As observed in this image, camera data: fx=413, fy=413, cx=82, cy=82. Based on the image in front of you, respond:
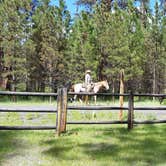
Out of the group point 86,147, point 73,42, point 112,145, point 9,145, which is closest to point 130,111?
point 112,145

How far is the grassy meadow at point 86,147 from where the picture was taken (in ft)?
25.7

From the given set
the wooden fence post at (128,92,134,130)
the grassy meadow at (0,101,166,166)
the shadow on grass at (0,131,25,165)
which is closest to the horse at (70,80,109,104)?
the wooden fence post at (128,92,134,130)

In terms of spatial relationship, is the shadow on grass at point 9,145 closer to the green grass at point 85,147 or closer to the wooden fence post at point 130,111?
the green grass at point 85,147

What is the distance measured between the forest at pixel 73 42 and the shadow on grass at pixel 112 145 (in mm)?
25070

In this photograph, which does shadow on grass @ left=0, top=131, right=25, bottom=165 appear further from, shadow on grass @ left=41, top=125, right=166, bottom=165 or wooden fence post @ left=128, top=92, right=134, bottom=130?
wooden fence post @ left=128, top=92, right=134, bottom=130

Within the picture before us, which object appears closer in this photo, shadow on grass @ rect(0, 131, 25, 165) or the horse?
A: shadow on grass @ rect(0, 131, 25, 165)

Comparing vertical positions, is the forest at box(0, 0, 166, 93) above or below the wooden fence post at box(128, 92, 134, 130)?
above

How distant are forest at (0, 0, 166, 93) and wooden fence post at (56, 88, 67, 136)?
25.6m

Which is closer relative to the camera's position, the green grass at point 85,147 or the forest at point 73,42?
the green grass at point 85,147

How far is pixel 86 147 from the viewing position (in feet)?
29.4

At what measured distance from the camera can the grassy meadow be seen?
25.7ft

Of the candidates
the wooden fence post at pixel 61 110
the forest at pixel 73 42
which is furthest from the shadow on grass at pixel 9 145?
the forest at pixel 73 42

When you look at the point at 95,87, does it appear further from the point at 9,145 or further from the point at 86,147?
the point at 9,145

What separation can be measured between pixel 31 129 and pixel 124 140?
7.39 feet
